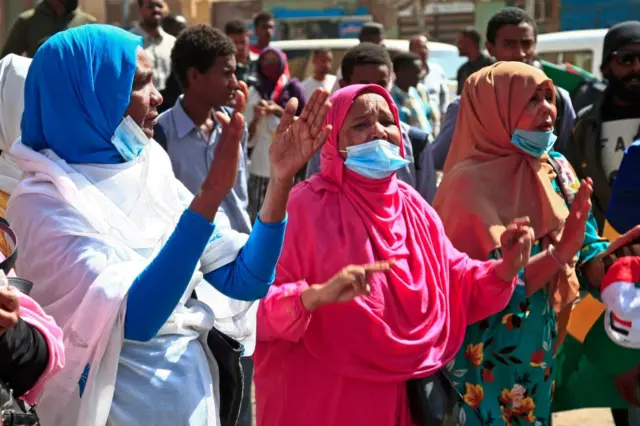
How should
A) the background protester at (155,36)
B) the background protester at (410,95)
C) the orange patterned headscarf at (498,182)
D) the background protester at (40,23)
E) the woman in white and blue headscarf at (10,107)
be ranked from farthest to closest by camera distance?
the background protester at (155,36) → the background protester at (410,95) → the background protester at (40,23) → the orange patterned headscarf at (498,182) → the woman in white and blue headscarf at (10,107)

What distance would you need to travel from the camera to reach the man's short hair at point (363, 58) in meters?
5.61

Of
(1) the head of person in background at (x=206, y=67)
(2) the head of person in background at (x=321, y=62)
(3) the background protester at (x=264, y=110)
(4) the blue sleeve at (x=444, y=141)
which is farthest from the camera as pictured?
(2) the head of person in background at (x=321, y=62)

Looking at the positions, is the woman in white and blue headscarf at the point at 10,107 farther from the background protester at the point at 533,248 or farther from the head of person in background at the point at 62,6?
the head of person in background at the point at 62,6

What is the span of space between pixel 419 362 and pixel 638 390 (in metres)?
1.24

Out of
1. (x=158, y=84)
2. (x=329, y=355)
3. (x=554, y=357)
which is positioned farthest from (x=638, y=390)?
(x=158, y=84)

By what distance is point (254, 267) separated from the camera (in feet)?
9.27

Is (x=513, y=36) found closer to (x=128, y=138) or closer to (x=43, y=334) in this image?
(x=128, y=138)

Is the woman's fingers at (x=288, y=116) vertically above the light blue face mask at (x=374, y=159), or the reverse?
the woman's fingers at (x=288, y=116)

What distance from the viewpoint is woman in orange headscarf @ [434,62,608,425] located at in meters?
4.02

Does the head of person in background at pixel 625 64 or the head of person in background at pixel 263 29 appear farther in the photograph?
the head of person in background at pixel 263 29

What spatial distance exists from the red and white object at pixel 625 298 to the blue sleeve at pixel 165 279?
1.86 m

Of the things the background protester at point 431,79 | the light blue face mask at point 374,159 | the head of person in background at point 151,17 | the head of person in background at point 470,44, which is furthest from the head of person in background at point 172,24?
the light blue face mask at point 374,159

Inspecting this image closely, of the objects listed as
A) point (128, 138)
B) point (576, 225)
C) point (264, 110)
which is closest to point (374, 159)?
point (576, 225)

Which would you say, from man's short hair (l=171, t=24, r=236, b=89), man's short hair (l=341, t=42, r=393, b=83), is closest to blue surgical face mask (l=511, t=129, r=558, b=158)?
man's short hair (l=341, t=42, r=393, b=83)
